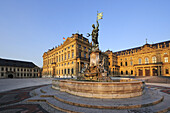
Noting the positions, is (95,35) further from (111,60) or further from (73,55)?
(111,60)

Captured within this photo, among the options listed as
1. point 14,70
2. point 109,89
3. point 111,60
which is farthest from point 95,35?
point 14,70

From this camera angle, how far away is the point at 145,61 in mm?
47562

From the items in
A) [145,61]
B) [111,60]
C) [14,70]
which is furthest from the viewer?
[111,60]

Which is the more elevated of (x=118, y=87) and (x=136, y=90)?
(x=118, y=87)

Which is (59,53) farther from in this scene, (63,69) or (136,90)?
(136,90)

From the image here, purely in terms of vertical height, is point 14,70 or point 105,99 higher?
point 105,99

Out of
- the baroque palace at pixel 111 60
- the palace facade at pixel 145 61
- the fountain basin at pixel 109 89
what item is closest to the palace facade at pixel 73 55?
the baroque palace at pixel 111 60

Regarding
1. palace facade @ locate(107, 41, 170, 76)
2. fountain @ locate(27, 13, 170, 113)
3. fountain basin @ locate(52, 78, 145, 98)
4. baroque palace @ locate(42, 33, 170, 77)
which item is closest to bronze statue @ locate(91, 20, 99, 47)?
fountain @ locate(27, 13, 170, 113)

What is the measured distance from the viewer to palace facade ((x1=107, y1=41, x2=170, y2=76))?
39.9 metres

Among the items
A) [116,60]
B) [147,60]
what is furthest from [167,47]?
[116,60]

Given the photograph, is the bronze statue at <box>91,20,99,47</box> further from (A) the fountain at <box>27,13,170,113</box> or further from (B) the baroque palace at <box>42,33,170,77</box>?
(B) the baroque palace at <box>42,33,170,77</box>

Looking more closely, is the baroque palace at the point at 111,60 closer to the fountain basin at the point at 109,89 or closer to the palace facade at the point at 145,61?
the palace facade at the point at 145,61

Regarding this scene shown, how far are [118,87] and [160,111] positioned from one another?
85.8 inches

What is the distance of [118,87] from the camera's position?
18.4ft
